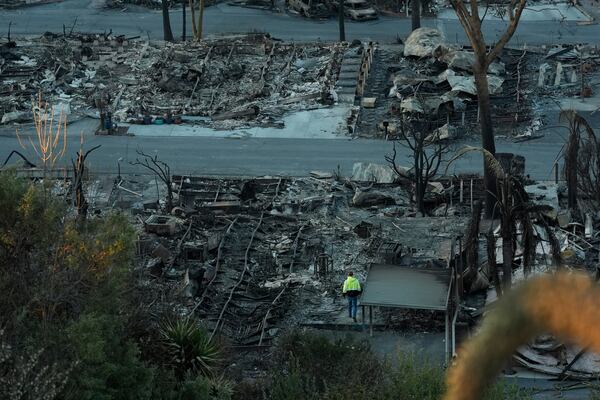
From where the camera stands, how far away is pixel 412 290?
25328 mm

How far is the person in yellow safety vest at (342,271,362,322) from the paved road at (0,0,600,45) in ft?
80.4

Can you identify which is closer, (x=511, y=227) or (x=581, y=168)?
(x=511, y=227)

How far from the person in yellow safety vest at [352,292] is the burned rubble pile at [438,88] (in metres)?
11.6

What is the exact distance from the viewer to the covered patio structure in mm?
24469

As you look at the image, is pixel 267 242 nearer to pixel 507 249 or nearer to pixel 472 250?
pixel 472 250

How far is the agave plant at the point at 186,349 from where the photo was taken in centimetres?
2003

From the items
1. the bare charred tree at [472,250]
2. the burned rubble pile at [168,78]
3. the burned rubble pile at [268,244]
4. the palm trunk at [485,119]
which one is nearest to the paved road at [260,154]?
the burned rubble pile at [268,244]

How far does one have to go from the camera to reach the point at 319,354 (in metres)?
20.7

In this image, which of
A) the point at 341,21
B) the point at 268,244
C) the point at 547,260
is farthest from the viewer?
the point at 341,21

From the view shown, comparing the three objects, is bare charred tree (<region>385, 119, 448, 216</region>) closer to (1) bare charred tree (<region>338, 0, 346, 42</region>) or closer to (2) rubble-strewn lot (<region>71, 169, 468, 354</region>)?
(2) rubble-strewn lot (<region>71, 169, 468, 354</region>)

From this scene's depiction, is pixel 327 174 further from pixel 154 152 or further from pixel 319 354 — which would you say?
pixel 319 354

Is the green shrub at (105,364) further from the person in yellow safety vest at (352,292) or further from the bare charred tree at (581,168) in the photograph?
A: the bare charred tree at (581,168)

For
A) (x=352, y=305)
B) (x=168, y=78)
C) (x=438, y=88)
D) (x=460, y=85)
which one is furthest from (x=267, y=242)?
(x=168, y=78)

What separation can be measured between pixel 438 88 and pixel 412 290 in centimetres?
1763
